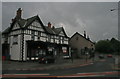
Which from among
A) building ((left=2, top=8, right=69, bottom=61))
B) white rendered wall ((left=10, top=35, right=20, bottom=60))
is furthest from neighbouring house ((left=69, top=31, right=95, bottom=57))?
white rendered wall ((left=10, top=35, right=20, bottom=60))

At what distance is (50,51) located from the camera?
2845 cm

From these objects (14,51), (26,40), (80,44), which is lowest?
(14,51)

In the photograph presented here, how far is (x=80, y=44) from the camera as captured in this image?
39375 mm

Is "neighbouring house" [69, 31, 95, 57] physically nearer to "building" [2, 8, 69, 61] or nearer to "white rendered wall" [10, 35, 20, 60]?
"building" [2, 8, 69, 61]

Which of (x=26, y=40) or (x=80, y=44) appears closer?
(x=26, y=40)

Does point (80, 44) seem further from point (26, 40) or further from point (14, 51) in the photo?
point (14, 51)

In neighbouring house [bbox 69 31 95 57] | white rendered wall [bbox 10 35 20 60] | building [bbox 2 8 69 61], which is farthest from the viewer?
neighbouring house [bbox 69 31 95 57]

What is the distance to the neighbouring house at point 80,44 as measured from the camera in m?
38.5

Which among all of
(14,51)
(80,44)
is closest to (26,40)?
(14,51)

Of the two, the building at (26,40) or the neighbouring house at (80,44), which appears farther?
the neighbouring house at (80,44)

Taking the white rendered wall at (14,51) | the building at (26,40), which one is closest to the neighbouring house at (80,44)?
the building at (26,40)

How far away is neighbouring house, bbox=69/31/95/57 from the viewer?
38469mm

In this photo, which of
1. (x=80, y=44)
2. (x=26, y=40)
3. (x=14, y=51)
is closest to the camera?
(x=26, y=40)

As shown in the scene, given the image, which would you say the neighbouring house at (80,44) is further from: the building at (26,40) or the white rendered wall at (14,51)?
the white rendered wall at (14,51)
